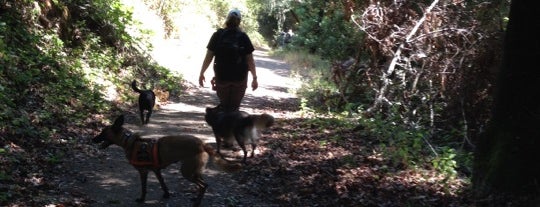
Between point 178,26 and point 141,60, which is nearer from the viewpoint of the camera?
point 141,60

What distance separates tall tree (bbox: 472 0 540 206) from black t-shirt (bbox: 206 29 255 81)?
11.6 ft

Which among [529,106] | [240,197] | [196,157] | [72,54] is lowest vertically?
[240,197]

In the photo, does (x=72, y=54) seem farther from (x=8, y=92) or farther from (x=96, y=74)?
(x=8, y=92)

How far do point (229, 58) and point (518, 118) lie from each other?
13.0ft

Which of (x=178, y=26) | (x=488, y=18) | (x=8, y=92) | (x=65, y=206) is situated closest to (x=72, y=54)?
(x=8, y=92)

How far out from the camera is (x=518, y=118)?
18.0 feet

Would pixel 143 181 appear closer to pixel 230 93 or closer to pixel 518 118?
→ pixel 230 93

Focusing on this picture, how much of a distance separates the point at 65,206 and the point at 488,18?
317 inches

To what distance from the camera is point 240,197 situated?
6.34 meters

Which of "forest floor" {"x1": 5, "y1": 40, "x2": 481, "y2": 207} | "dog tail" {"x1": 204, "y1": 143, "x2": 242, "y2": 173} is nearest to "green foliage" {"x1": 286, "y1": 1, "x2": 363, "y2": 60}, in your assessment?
"forest floor" {"x1": 5, "y1": 40, "x2": 481, "y2": 207}

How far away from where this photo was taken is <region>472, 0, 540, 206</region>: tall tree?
5.36m

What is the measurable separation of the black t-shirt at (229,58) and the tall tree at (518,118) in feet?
11.6

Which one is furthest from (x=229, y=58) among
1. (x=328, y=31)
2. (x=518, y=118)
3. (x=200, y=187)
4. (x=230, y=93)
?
(x=328, y=31)

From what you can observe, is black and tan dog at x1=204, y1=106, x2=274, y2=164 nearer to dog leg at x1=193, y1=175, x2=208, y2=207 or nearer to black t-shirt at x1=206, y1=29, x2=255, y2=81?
black t-shirt at x1=206, y1=29, x2=255, y2=81
